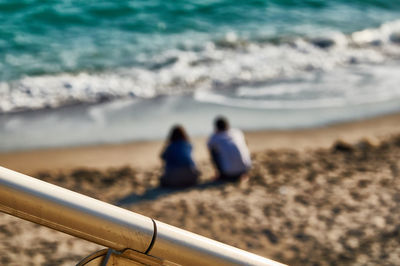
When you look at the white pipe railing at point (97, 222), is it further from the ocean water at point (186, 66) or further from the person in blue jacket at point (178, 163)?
the ocean water at point (186, 66)

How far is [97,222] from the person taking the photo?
4.70 feet

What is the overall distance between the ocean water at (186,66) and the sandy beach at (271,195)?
0.55 metres

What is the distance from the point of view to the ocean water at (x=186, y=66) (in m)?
8.56

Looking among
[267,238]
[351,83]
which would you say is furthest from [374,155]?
[351,83]

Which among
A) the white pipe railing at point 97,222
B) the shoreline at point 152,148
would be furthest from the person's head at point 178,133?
the white pipe railing at point 97,222

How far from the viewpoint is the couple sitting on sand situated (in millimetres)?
6289

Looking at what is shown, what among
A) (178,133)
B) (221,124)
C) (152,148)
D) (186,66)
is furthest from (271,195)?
(186,66)

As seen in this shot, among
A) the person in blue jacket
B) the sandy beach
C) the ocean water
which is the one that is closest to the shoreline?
the sandy beach

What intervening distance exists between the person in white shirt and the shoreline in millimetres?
748

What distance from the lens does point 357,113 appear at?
29.3 feet

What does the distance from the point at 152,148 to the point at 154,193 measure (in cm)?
148

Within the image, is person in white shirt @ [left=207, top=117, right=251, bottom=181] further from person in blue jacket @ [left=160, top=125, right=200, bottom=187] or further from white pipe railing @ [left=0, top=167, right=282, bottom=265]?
white pipe railing @ [left=0, top=167, right=282, bottom=265]

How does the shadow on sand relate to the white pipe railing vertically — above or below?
below

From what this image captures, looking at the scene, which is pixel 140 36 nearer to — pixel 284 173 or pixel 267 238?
pixel 284 173
